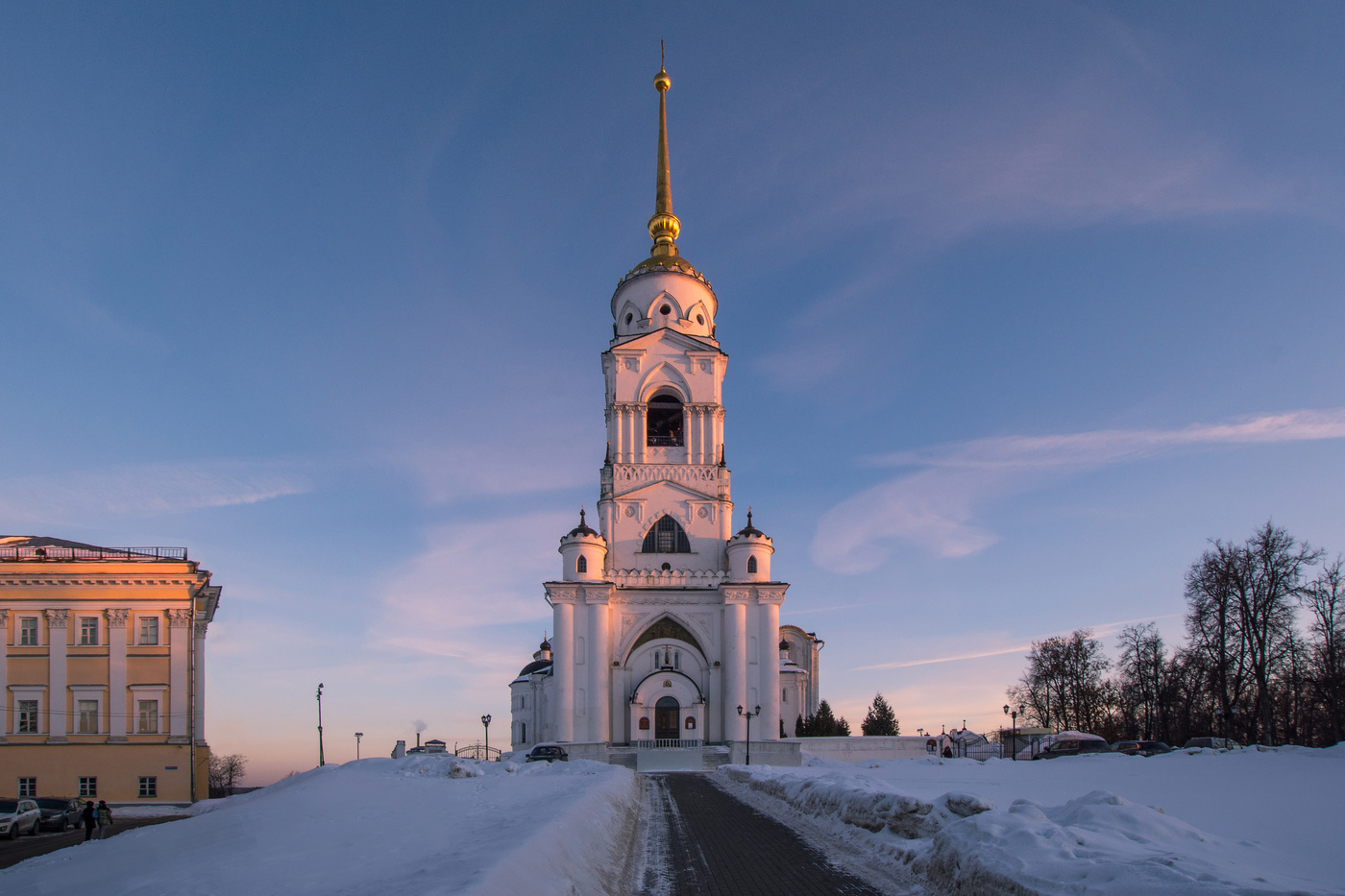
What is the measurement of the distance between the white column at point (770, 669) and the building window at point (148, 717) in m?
26.9

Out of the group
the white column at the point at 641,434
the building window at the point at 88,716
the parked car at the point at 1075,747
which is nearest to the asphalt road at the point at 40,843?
the building window at the point at 88,716

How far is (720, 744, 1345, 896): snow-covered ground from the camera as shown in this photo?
27.6 ft

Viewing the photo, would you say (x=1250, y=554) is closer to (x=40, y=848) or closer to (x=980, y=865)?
(x=980, y=865)

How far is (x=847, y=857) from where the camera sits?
42.5 feet

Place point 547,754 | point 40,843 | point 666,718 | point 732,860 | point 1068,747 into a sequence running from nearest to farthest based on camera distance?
point 732,860 → point 40,843 → point 547,754 → point 1068,747 → point 666,718

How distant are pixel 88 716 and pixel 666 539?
91.9 ft

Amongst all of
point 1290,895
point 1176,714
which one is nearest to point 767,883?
point 1290,895

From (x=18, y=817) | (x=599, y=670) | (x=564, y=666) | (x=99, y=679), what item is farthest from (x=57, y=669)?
(x=599, y=670)

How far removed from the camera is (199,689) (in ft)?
134

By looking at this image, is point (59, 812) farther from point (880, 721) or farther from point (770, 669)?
point (880, 721)

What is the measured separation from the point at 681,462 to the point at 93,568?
2907 cm

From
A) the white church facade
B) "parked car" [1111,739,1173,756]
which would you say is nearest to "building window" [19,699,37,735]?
the white church facade

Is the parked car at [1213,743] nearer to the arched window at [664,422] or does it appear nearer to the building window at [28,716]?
the arched window at [664,422]

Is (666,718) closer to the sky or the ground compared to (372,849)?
closer to the ground
